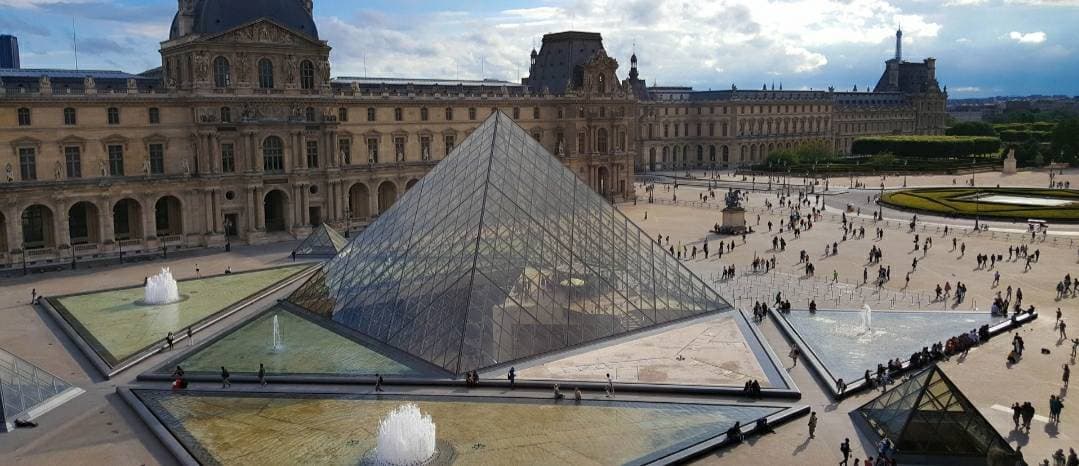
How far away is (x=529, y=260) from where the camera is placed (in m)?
23.2

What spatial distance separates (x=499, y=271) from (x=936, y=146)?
263 feet

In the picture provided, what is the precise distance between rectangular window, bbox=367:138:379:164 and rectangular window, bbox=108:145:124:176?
1298 centimetres

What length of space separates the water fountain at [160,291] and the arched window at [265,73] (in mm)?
16395

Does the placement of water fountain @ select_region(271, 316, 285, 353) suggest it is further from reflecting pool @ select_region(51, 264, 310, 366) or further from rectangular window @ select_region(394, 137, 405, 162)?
rectangular window @ select_region(394, 137, 405, 162)

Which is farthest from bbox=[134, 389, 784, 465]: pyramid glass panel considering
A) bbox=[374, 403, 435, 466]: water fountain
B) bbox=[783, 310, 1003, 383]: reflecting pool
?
bbox=[783, 310, 1003, 383]: reflecting pool

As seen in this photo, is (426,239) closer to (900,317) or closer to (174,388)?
(174,388)

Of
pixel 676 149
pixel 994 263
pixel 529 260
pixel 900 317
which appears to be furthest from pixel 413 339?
pixel 676 149

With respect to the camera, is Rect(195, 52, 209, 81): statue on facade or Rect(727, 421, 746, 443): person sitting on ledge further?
Rect(195, 52, 209, 81): statue on facade

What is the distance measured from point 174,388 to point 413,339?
5.50m

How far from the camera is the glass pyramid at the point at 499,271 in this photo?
21547 millimetres

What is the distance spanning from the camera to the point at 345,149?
48188 millimetres

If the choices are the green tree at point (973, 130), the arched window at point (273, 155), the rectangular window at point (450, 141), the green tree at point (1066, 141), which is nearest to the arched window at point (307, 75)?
the arched window at point (273, 155)

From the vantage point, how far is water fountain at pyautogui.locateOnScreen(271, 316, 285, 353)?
2297 centimetres

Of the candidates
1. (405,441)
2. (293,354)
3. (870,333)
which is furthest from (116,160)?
(870,333)
